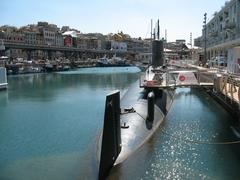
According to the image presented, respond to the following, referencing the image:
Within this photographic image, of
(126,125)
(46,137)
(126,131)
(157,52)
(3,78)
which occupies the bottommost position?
(46,137)

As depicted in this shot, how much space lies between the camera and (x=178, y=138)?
1948 cm

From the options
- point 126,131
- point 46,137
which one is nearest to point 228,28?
point 46,137

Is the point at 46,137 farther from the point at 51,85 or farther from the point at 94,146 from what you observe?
the point at 51,85

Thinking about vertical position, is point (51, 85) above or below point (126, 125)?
below

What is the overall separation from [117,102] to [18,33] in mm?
159733

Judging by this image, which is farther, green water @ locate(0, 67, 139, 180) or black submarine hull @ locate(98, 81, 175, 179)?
green water @ locate(0, 67, 139, 180)

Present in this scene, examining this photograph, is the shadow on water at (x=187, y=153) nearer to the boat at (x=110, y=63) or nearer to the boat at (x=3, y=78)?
the boat at (x=3, y=78)

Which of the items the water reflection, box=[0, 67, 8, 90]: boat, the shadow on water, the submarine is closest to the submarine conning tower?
the submarine

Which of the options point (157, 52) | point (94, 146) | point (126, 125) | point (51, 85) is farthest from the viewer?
point (51, 85)

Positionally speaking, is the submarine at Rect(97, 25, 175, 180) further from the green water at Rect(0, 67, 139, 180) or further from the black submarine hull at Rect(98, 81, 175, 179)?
the green water at Rect(0, 67, 139, 180)

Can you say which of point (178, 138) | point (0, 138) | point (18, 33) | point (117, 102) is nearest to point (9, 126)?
point (0, 138)

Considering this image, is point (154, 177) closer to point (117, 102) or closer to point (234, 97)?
point (117, 102)

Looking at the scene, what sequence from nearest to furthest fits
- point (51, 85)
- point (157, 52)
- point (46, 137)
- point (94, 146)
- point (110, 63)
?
1. point (94, 146)
2. point (46, 137)
3. point (157, 52)
4. point (51, 85)
5. point (110, 63)

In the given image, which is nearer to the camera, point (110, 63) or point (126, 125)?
point (126, 125)
